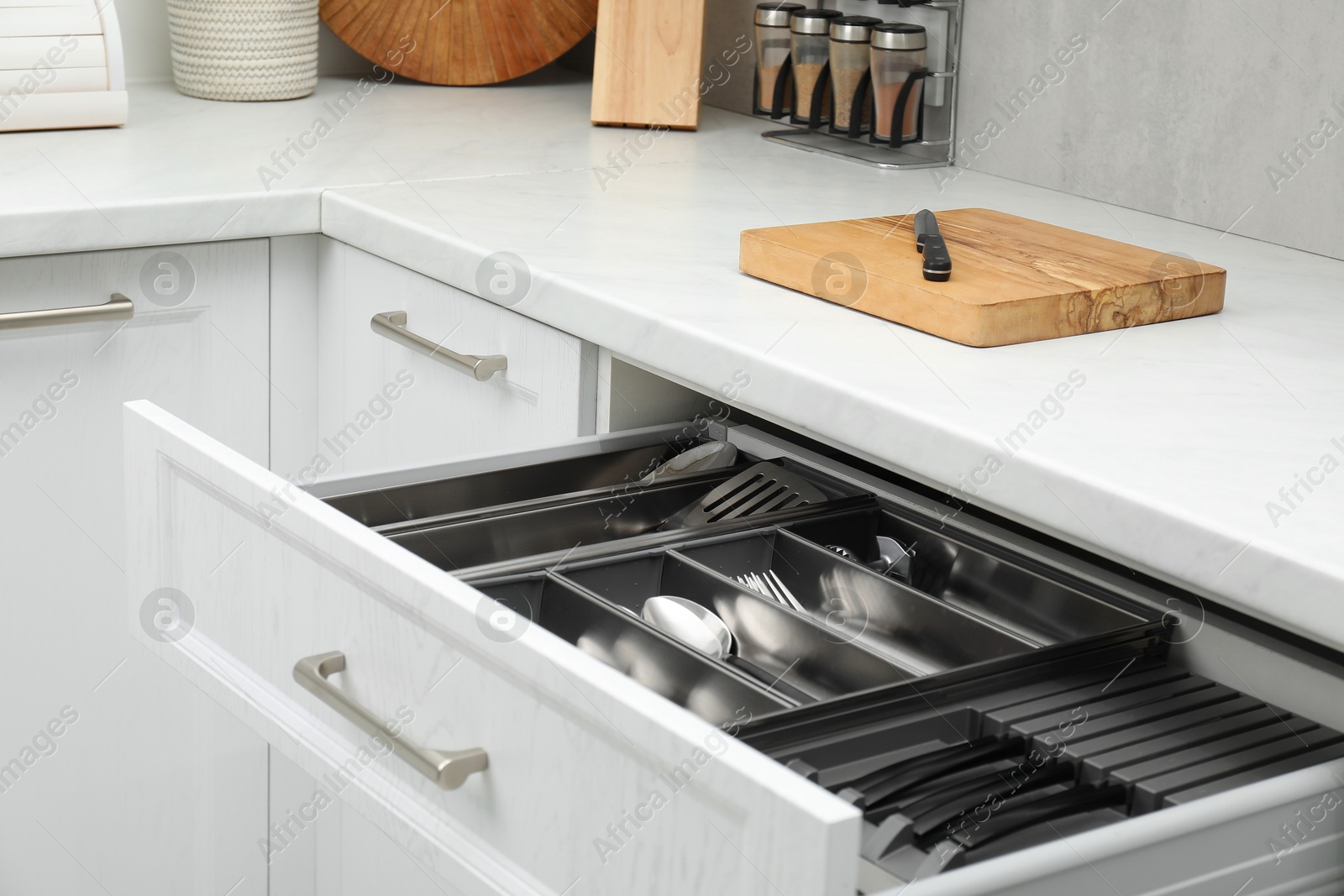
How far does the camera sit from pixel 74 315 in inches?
52.4

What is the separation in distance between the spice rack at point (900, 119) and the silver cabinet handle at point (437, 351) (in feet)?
2.05

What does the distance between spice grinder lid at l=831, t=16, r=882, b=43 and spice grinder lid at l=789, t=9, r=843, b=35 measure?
33 mm

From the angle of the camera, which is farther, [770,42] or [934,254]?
[770,42]

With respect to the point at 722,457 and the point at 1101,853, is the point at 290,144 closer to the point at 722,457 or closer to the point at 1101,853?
the point at 722,457

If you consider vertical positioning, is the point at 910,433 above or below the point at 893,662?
above

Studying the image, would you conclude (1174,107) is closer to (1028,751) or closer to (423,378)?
(423,378)

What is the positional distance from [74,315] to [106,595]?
0.29 metres

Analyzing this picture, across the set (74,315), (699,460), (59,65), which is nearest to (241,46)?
(59,65)

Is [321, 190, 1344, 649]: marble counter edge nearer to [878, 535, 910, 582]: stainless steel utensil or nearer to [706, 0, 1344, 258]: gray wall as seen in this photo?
[878, 535, 910, 582]: stainless steel utensil

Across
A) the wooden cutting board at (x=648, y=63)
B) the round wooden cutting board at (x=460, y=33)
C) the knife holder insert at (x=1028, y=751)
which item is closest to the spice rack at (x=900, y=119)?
the wooden cutting board at (x=648, y=63)

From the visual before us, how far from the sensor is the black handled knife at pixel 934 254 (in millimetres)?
1035

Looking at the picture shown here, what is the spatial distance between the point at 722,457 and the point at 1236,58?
66cm

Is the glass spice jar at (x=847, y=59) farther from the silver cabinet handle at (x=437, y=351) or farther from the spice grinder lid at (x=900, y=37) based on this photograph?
the silver cabinet handle at (x=437, y=351)

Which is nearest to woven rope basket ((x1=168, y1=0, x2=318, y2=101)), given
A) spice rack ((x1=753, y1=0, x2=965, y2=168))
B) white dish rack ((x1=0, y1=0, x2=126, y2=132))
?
white dish rack ((x1=0, y1=0, x2=126, y2=132))
